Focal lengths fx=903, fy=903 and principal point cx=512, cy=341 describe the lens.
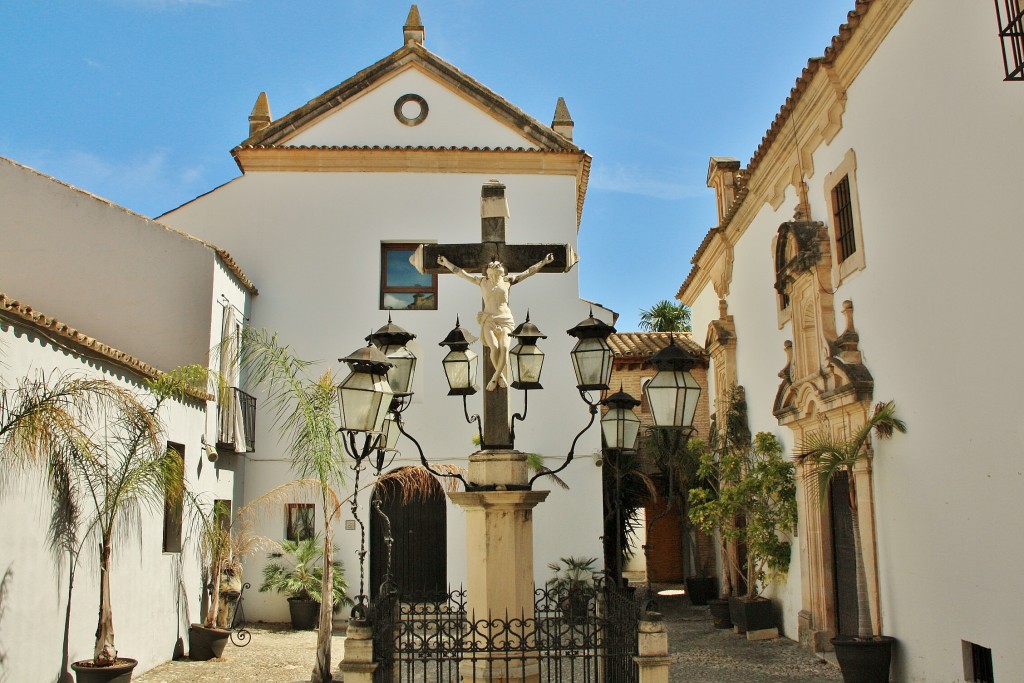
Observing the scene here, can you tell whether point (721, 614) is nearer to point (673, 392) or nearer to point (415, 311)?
point (415, 311)

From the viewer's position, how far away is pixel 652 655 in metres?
5.61

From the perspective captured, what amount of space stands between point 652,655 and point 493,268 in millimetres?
2658

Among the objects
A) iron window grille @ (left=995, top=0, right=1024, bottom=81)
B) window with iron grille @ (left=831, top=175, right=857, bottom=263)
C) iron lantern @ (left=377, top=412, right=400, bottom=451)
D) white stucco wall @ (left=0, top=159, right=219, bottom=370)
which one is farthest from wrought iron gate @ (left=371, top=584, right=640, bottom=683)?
white stucco wall @ (left=0, top=159, right=219, bottom=370)

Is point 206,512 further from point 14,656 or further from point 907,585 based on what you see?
point 907,585

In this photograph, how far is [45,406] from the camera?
24.6 feet

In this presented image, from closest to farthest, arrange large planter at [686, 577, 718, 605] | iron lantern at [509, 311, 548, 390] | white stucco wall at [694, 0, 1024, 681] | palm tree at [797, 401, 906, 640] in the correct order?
iron lantern at [509, 311, 548, 390] → white stucco wall at [694, 0, 1024, 681] → palm tree at [797, 401, 906, 640] → large planter at [686, 577, 718, 605]

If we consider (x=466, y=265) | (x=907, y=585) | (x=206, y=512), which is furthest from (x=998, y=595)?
(x=206, y=512)

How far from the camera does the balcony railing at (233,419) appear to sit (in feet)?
43.8

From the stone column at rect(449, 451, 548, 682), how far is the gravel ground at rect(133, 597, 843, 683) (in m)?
5.78

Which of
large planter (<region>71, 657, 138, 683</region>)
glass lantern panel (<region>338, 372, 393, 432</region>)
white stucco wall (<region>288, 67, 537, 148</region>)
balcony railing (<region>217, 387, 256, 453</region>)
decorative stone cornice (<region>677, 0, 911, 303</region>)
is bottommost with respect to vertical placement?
large planter (<region>71, 657, 138, 683</region>)

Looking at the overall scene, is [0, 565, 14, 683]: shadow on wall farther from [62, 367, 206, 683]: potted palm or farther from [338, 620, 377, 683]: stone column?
[338, 620, 377, 683]: stone column

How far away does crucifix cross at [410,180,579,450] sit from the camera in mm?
5930

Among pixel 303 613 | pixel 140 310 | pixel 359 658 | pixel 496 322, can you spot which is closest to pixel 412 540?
pixel 303 613

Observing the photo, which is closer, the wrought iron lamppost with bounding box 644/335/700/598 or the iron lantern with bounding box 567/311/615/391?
the iron lantern with bounding box 567/311/615/391
